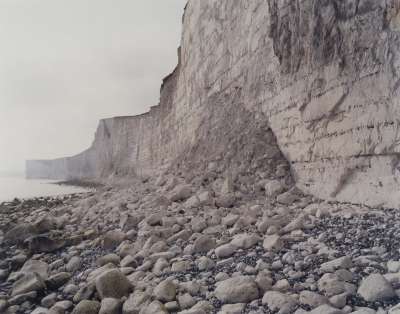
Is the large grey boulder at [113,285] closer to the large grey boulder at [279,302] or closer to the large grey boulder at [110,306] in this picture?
the large grey boulder at [110,306]

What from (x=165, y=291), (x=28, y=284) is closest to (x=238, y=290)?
(x=165, y=291)

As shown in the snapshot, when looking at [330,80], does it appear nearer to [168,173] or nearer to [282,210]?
[282,210]

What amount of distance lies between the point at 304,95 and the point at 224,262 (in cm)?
251

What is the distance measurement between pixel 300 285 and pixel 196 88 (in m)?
7.18

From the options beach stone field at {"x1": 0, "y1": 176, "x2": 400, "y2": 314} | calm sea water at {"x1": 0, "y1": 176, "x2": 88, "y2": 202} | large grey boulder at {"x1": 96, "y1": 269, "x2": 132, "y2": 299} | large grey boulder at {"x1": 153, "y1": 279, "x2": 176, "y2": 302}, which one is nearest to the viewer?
beach stone field at {"x1": 0, "y1": 176, "x2": 400, "y2": 314}

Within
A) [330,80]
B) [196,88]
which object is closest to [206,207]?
[330,80]

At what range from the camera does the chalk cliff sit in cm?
294

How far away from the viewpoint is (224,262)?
245 cm

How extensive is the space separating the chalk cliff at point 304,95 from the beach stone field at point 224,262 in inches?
17.2

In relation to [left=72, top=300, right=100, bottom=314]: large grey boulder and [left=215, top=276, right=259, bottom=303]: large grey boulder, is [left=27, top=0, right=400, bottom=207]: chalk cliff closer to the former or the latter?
[left=215, top=276, right=259, bottom=303]: large grey boulder

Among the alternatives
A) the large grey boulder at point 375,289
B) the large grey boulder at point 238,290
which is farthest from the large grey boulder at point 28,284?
the large grey boulder at point 375,289

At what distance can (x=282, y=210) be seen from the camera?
344 centimetres

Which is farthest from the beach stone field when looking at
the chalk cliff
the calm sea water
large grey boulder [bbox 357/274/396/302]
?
the calm sea water

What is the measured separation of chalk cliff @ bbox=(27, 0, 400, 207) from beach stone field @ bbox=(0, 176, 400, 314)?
0.44 meters
